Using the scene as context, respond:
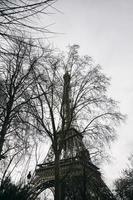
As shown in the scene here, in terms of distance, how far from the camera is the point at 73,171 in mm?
20578

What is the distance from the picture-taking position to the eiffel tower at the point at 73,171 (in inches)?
615

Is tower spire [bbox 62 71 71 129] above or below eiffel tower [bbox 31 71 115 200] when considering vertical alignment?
above

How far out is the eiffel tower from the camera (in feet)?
51.3

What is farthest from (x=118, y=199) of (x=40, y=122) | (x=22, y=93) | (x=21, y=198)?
(x=21, y=198)

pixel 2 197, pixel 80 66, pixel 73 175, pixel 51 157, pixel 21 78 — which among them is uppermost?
pixel 80 66

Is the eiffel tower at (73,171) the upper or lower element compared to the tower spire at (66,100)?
lower

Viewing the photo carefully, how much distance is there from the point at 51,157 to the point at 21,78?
2030cm

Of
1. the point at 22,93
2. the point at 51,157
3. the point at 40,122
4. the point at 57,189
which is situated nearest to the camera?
the point at 22,93

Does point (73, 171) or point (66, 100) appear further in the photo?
point (73, 171)

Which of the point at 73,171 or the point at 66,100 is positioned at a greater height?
the point at 66,100

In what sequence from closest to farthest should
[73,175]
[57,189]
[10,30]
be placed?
1. [10,30]
2. [57,189]
3. [73,175]

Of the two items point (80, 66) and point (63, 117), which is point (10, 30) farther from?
point (80, 66)

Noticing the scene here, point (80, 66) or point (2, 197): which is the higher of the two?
point (80, 66)

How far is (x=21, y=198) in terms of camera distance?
141 inches
